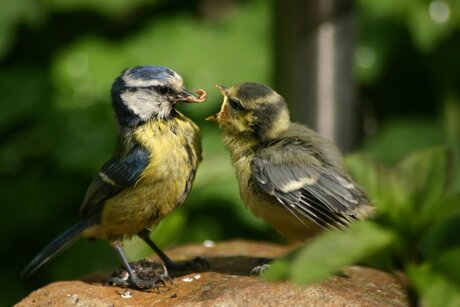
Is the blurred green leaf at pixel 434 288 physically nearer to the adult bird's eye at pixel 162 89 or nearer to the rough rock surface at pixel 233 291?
the rough rock surface at pixel 233 291

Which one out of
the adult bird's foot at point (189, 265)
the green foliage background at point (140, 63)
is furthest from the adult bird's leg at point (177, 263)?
the green foliage background at point (140, 63)

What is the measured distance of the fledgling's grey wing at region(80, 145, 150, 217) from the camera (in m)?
3.18

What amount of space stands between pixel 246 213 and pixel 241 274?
6.25 ft

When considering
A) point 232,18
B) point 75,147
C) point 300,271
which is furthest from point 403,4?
point 300,271

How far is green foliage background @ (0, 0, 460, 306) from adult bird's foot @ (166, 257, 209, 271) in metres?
1.65

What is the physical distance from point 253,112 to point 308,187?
15.3 inches

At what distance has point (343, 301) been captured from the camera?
2.54m

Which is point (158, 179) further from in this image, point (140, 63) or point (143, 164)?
point (140, 63)

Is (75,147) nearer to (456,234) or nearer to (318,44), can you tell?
(318,44)

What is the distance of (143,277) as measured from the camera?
9.83 ft

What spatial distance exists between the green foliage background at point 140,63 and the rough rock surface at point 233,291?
1.80 metres

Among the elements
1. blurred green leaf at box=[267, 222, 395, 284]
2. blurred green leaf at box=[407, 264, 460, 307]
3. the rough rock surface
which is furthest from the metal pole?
blurred green leaf at box=[267, 222, 395, 284]

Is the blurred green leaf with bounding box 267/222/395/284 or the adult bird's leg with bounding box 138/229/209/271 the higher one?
the blurred green leaf with bounding box 267/222/395/284

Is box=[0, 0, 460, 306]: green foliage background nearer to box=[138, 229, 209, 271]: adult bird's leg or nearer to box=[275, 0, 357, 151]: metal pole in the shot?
box=[275, 0, 357, 151]: metal pole
